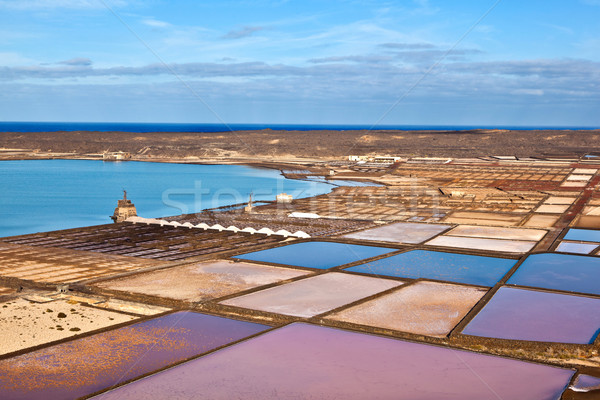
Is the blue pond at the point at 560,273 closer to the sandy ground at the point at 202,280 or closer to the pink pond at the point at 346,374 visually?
the pink pond at the point at 346,374

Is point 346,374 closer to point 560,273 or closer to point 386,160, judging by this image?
point 560,273

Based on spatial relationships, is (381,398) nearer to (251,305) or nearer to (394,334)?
(394,334)

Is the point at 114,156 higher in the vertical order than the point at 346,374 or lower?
higher

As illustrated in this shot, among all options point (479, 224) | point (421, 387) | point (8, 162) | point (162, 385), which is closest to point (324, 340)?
point (421, 387)

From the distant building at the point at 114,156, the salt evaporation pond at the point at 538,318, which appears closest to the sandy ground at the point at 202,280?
the salt evaporation pond at the point at 538,318

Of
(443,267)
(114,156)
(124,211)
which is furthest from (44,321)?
(114,156)
